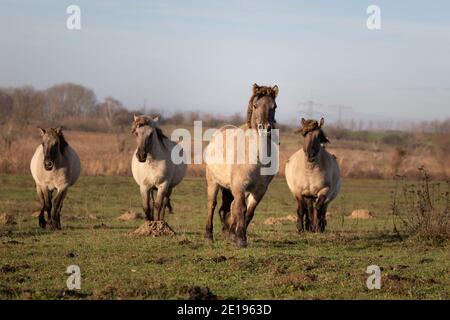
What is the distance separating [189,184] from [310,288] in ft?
74.5

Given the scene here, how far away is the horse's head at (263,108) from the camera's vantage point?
11.7m

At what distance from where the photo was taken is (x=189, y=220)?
19.8 metres

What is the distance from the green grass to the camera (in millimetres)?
8383

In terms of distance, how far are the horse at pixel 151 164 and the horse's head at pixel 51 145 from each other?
6.57 feet

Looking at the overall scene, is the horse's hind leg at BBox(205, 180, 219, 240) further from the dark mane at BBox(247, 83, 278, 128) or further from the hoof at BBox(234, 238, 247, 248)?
the dark mane at BBox(247, 83, 278, 128)

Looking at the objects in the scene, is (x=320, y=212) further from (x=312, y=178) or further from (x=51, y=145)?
(x=51, y=145)

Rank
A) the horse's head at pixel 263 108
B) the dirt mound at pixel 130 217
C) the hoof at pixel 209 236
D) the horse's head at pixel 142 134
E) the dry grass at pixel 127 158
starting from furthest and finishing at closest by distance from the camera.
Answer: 1. the dry grass at pixel 127 158
2. the dirt mound at pixel 130 217
3. the horse's head at pixel 142 134
4. the hoof at pixel 209 236
5. the horse's head at pixel 263 108

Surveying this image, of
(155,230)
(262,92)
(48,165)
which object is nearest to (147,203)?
(155,230)

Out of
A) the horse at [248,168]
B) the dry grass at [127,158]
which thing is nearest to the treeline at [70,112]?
A: the dry grass at [127,158]

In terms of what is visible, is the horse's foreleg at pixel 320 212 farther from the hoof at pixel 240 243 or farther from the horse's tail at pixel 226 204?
the hoof at pixel 240 243

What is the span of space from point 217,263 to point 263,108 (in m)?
2.99

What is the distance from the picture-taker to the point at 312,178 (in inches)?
624
